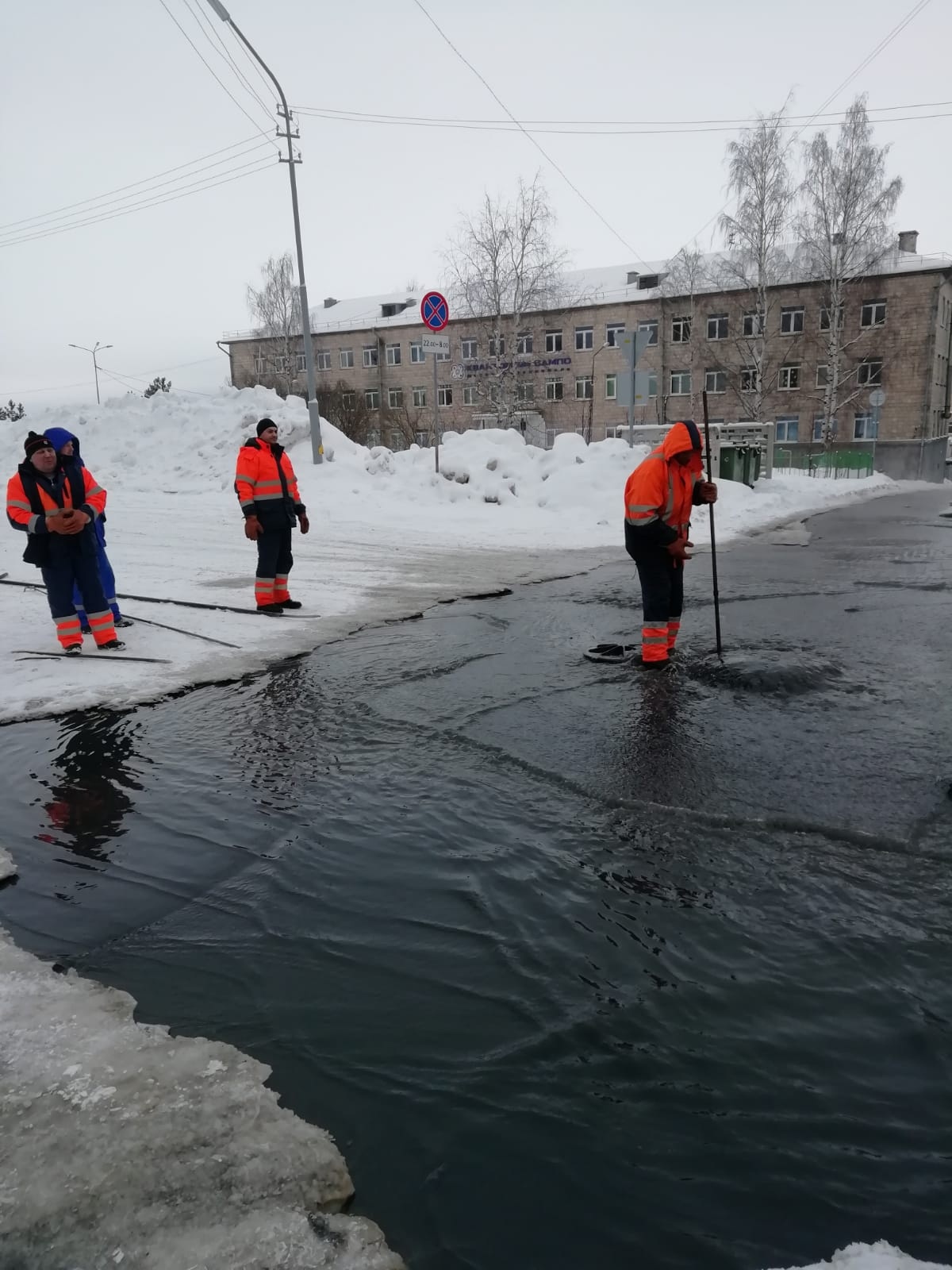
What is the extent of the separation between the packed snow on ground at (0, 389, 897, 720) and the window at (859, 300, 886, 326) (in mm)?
20145

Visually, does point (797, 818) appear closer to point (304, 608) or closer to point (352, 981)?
point (352, 981)

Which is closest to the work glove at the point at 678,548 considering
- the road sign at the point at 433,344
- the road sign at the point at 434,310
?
the road sign at the point at 433,344

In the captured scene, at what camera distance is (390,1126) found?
201 cm

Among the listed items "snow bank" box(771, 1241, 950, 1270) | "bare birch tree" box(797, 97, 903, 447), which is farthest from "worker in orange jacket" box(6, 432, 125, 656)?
"bare birch tree" box(797, 97, 903, 447)

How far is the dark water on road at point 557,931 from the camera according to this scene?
185 centimetres

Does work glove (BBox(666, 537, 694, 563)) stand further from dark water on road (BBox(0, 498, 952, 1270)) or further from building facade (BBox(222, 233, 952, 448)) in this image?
building facade (BBox(222, 233, 952, 448))

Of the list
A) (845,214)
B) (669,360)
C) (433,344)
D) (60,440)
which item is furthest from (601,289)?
(60,440)

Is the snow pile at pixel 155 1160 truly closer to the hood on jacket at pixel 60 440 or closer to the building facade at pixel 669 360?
the hood on jacket at pixel 60 440

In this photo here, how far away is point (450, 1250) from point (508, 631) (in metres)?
5.64

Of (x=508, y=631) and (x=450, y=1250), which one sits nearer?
(x=450, y=1250)

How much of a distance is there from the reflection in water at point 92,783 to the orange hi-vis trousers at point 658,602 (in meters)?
3.33

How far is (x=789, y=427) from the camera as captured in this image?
154 feet

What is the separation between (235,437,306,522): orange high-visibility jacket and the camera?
7.92m

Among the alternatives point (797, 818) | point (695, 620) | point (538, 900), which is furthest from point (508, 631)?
point (538, 900)
